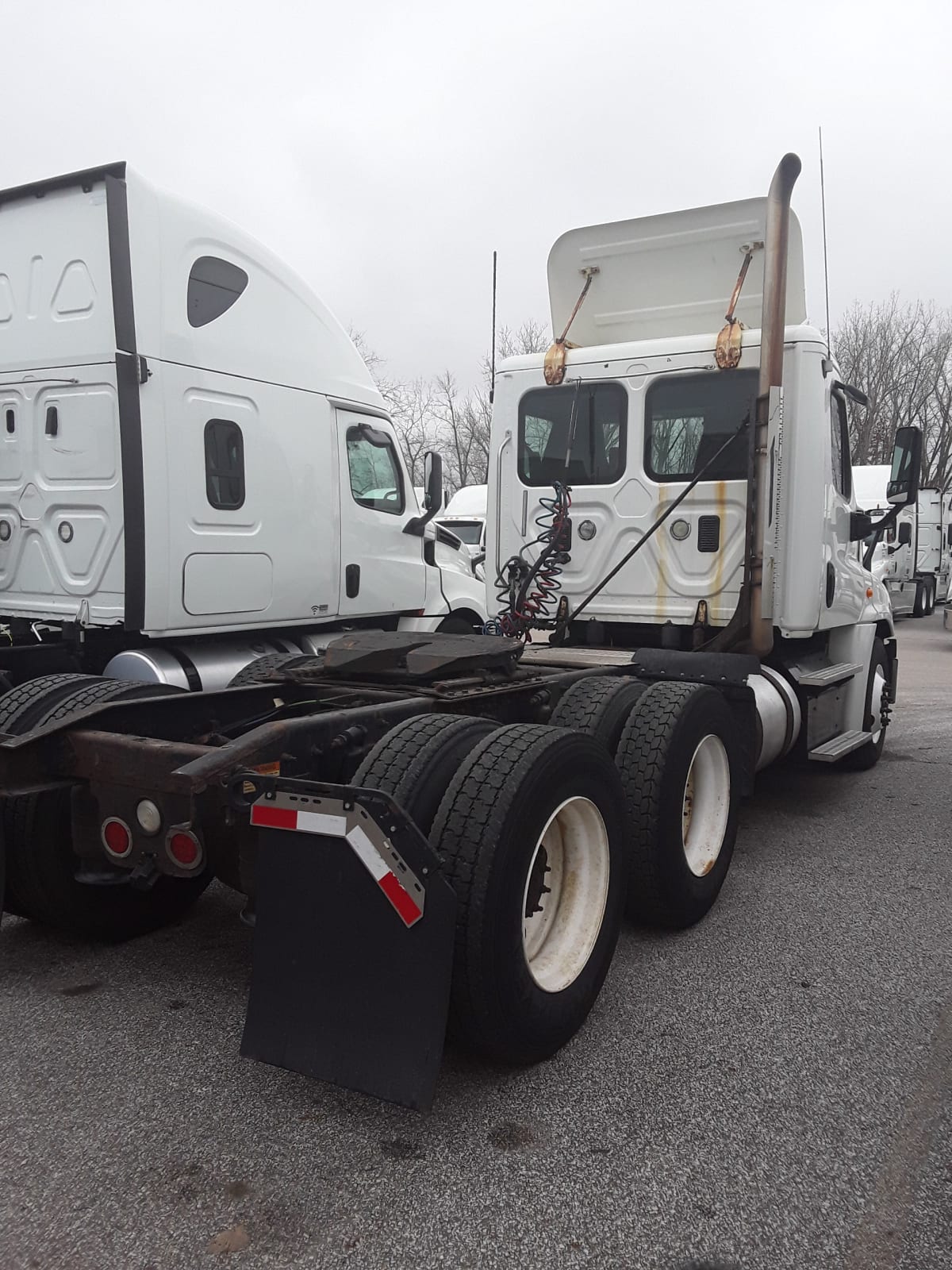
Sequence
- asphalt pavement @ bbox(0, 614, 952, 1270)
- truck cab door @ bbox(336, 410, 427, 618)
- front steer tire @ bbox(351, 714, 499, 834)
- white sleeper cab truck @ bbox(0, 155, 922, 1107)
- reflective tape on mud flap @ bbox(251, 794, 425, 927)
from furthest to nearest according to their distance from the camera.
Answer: truck cab door @ bbox(336, 410, 427, 618) < front steer tire @ bbox(351, 714, 499, 834) < white sleeper cab truck @ bbox(0, 155, 922, 1107) < reflective tape on mud flap @ bbox(251, 794, 425, 927) < asphalt pavement @ bbox(0, 614, 952, 1270)

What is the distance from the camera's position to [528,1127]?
2701mm

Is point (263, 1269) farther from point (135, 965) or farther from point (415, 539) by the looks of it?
point (415, 539)

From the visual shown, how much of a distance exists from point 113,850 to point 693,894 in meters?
2.33

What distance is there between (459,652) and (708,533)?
2.30 m

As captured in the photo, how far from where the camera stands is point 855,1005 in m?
3.45

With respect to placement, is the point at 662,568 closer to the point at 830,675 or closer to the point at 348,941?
the point at 830,675

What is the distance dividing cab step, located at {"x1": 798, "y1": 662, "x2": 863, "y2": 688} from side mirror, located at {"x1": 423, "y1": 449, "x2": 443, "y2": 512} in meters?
3.22

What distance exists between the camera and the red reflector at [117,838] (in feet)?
10.1

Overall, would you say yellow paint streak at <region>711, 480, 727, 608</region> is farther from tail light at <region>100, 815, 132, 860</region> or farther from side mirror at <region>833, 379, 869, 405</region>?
tail light at <region>100, 815, 132, 860</region>

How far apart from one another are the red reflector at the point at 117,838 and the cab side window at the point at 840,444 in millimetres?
4525

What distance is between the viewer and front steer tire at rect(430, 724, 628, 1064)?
8.87 ft

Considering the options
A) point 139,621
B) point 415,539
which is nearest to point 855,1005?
point 139,621

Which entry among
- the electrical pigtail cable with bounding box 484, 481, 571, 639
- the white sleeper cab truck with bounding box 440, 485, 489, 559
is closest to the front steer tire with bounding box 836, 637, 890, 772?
the electrical pigtail cable with bounding box 484, 481, 571, 639

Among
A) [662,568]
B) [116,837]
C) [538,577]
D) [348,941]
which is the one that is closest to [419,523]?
[538,577]
